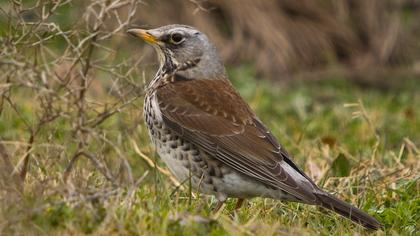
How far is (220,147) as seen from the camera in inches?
230

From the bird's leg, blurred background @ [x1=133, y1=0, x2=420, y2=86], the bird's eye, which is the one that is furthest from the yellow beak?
blurred background @ [x1=133, y1=0, x2=420, y2=86]

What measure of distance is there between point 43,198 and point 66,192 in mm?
122

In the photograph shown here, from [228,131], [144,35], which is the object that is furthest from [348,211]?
[144,35]

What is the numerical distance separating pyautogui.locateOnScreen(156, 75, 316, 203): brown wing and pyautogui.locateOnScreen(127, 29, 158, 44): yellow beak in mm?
368

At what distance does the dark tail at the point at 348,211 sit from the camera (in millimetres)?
5367

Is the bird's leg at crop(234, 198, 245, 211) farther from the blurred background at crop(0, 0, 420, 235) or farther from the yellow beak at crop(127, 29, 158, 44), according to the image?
the yellow beak at crop(127, 29, 158, 44)

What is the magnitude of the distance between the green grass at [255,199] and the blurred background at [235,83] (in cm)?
1

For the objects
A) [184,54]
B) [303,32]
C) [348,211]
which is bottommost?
[303,32]

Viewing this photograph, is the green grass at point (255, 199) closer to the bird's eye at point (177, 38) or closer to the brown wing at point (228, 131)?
the brown wing at point (228, 131)

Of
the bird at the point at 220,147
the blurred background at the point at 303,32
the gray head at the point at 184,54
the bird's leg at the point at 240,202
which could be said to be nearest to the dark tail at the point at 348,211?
the bird at the point at 220,147

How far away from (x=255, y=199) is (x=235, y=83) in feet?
15.7

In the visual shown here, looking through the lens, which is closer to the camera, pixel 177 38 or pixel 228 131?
pixel 228 131

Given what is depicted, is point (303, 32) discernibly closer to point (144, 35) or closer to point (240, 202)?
point (144, 35)

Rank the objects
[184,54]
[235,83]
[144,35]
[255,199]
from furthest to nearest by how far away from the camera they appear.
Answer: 1. [235,83]
2. [184,54]
3. [144,35]
4. [255,199]
